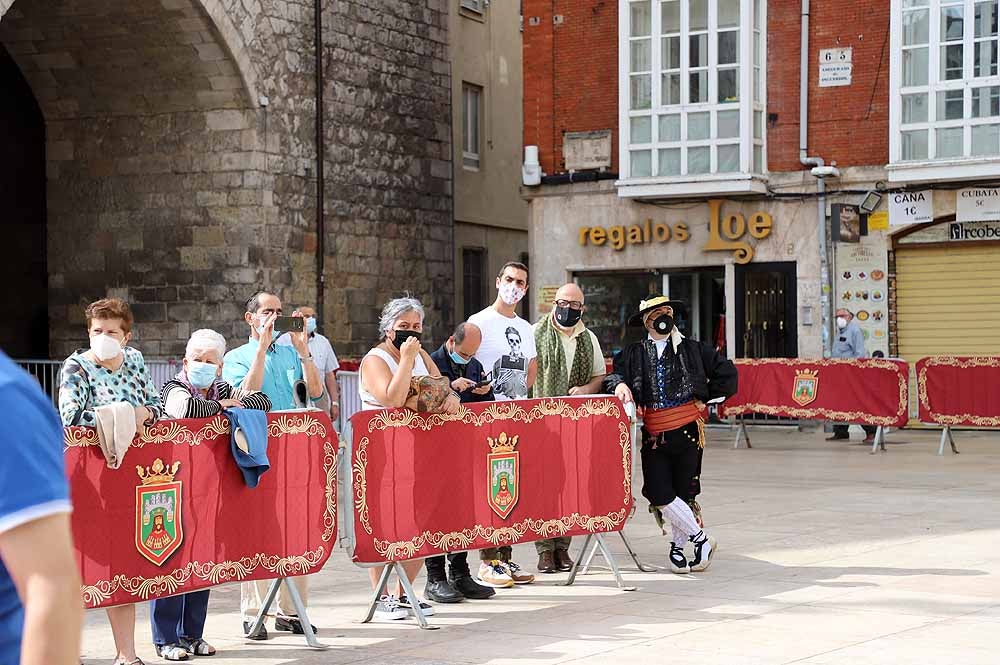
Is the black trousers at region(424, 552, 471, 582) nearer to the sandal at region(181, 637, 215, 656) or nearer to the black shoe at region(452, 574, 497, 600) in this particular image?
the black shoe at region(452, 574, 497, 600)

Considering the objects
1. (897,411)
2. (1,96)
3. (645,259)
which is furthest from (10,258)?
(897,411)

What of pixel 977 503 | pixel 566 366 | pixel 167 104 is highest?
pixel 167 104

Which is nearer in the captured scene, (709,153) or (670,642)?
(670,642)

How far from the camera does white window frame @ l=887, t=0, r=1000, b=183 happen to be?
22.4 meters

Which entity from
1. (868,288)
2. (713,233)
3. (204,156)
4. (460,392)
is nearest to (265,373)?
(460,392)

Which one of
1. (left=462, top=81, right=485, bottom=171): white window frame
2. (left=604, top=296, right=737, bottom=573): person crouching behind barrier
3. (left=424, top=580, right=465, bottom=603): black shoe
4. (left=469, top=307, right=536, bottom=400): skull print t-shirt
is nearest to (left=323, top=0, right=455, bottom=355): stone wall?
(left=462, top=81, right=485, bottom=171): white window frame

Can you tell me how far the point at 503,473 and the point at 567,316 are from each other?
162 centimetres

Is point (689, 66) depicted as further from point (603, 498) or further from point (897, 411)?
point (603, 498)

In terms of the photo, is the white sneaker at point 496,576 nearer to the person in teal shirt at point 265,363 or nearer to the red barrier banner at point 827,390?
the person in teal shirt at point 265,363

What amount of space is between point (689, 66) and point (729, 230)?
2635 mm

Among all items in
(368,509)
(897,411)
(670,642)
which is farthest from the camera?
(897,411)

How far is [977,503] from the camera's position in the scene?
13.5 m

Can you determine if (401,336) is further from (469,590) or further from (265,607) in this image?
(469,590)

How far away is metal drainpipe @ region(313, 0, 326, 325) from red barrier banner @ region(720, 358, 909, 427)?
24.2 ft
